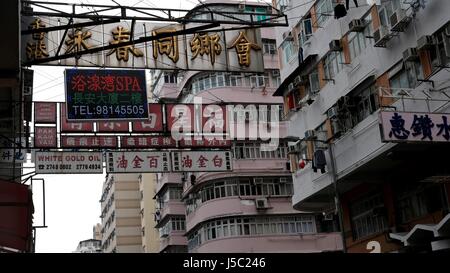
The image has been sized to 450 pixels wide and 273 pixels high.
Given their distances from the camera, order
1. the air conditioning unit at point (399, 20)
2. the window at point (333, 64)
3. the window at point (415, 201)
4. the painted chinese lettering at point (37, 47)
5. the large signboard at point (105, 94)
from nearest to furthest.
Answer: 1. the painted chinese lettering at point (37, 47)
2. the large signboard at point (105, 94)
3. the air conditioning unit at point (399, 20)
4. the window at point (415, 201)
5. the window at point (333, 64)

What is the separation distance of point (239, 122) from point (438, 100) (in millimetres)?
6717

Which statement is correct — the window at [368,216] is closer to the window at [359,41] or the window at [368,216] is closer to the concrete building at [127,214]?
the window at [359,41]

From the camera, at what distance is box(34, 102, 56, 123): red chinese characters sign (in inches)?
556

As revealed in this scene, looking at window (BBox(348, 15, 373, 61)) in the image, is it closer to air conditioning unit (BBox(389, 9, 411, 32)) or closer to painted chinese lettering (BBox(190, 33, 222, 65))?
air conditioning unit (BBox(389, 9, 411, 32))

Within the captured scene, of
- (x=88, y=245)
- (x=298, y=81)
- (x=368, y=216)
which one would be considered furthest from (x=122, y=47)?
(x=88, y=245)

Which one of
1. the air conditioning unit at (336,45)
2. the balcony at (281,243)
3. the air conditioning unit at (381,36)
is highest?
the air conditioning unit at (336,45)

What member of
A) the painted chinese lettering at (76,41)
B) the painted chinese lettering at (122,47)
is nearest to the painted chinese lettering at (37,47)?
the painted chinese lettering at (76,41)

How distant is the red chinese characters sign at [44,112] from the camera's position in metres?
14.1

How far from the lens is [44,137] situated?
46.0 feet

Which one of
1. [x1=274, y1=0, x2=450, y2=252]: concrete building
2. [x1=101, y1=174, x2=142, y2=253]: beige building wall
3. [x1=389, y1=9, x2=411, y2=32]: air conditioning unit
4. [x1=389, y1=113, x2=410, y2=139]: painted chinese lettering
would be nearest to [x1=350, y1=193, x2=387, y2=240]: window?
[x1=274, y1=0, x2=450, y2=252]: concrete building

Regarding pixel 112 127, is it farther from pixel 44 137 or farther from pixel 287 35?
pixel 287 35

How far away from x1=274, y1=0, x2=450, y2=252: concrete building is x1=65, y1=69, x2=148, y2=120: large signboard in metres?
5.21

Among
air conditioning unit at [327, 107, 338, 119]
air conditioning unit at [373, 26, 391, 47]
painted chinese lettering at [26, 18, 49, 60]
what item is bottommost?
painted chinese lettering at [26, 18, 49, 60]

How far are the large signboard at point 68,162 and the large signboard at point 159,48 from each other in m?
2.13
